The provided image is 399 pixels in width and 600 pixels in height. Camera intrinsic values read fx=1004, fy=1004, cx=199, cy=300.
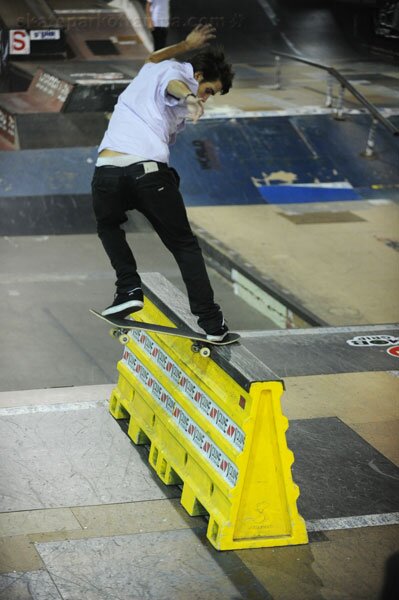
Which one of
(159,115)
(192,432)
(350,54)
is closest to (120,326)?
(192,432)

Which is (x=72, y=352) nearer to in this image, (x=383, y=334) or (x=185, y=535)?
(x=383, y=334)

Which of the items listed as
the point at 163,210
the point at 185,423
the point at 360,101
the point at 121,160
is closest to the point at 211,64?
the point at 121,160

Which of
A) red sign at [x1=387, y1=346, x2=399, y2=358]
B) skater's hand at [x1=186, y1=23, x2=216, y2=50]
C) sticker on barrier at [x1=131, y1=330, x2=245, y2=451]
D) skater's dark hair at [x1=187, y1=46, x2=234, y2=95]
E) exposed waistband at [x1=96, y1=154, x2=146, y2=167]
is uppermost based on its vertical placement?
skater's hand at [x1=186, y1=23, x2=216, y2=50]

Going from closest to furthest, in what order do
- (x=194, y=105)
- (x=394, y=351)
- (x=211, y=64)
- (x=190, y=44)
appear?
(x=194, y=105) < (x=211, y=64) < (x=190, y=44) < (x=394, y=351)

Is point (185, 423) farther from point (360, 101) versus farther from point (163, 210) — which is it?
point (360, 101)

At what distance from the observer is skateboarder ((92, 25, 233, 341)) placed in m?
5.97

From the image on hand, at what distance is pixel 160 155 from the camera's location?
6027mm

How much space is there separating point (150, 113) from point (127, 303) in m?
1.20

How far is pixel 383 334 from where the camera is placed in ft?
30.1

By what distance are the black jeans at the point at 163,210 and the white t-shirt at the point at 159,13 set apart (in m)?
11.8

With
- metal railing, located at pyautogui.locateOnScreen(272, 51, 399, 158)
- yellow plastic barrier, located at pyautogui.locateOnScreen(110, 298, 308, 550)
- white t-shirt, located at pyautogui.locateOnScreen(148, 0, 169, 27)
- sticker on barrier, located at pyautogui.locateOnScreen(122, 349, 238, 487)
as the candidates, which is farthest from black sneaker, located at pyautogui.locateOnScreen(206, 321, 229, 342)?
white t-shirt, located at pyautogui.locateOnScreen(148, 0, 169, 27)

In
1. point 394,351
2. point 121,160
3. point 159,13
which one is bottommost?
point 394,351

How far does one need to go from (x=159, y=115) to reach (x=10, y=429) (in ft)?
8.03

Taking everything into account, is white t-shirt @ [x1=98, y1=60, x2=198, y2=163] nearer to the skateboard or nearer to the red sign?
the skateboard
